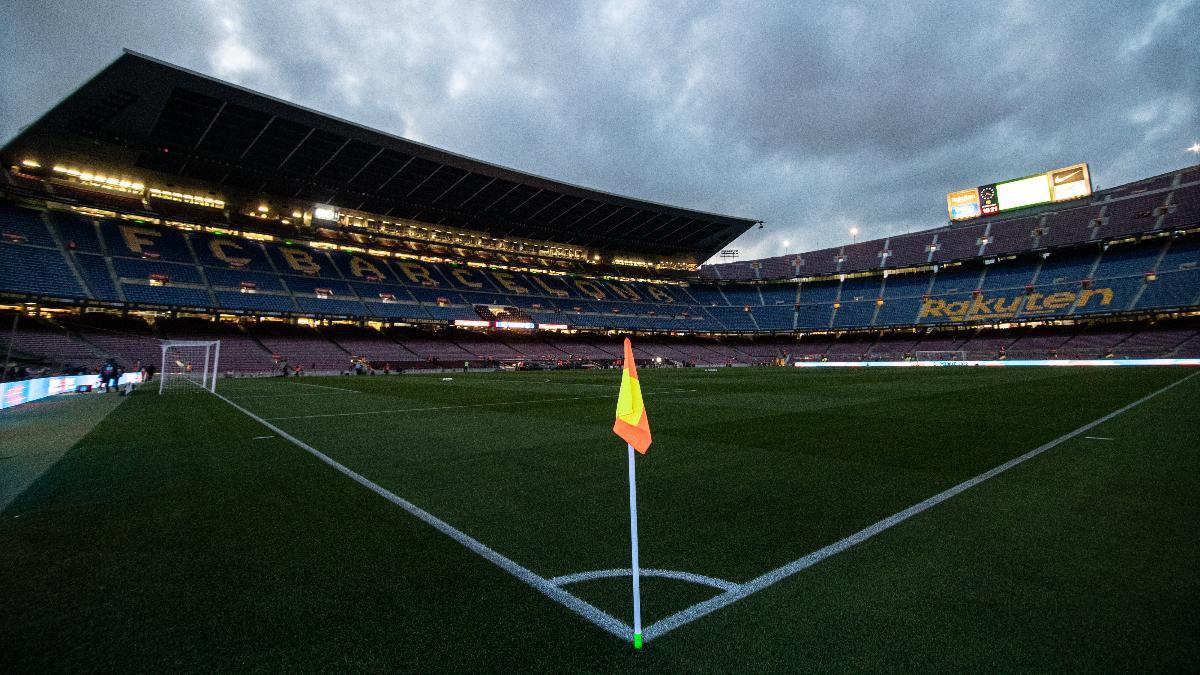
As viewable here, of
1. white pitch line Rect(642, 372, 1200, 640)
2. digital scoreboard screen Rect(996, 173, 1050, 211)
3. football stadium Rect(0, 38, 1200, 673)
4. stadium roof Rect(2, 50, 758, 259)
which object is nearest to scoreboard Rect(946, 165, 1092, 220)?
digital scoreboard screen Rect(996, 173, 1050, 211)

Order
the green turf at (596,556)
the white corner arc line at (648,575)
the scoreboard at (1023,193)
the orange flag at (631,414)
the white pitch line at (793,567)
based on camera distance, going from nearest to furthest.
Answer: the green turf at (596,556) → the white pitch line at (793,567) → the orange flag at (631,414) → the white corner arc line at (648,575) → the scoreboard at (1023,193)

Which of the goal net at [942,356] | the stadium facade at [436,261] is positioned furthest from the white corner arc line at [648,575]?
the goal net at [942,356]

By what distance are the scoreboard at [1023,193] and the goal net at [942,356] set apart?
2040 cm

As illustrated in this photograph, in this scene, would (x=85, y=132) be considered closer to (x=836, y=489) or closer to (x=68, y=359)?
(x=68, y=359)

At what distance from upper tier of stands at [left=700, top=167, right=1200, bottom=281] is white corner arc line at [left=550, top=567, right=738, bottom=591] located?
228 feet

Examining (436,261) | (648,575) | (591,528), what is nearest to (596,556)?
(648,575)

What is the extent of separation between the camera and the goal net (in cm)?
4534

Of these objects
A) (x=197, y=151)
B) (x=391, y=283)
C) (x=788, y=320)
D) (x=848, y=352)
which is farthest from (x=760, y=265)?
(x=197, y=151)

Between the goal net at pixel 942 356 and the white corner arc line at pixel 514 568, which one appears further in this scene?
the goal net at pixel 942 356

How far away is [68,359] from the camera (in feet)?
87.9

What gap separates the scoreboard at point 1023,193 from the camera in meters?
48.3

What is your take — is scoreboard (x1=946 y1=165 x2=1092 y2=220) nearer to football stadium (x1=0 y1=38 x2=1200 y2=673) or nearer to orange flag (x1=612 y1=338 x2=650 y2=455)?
football stadium (x1=0 y1=38 x2=1200 y2=673)

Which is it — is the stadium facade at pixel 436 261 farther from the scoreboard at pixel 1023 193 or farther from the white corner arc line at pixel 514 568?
the white corner arc line at pixel 514 568

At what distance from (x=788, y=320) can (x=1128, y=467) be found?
2540 inches
